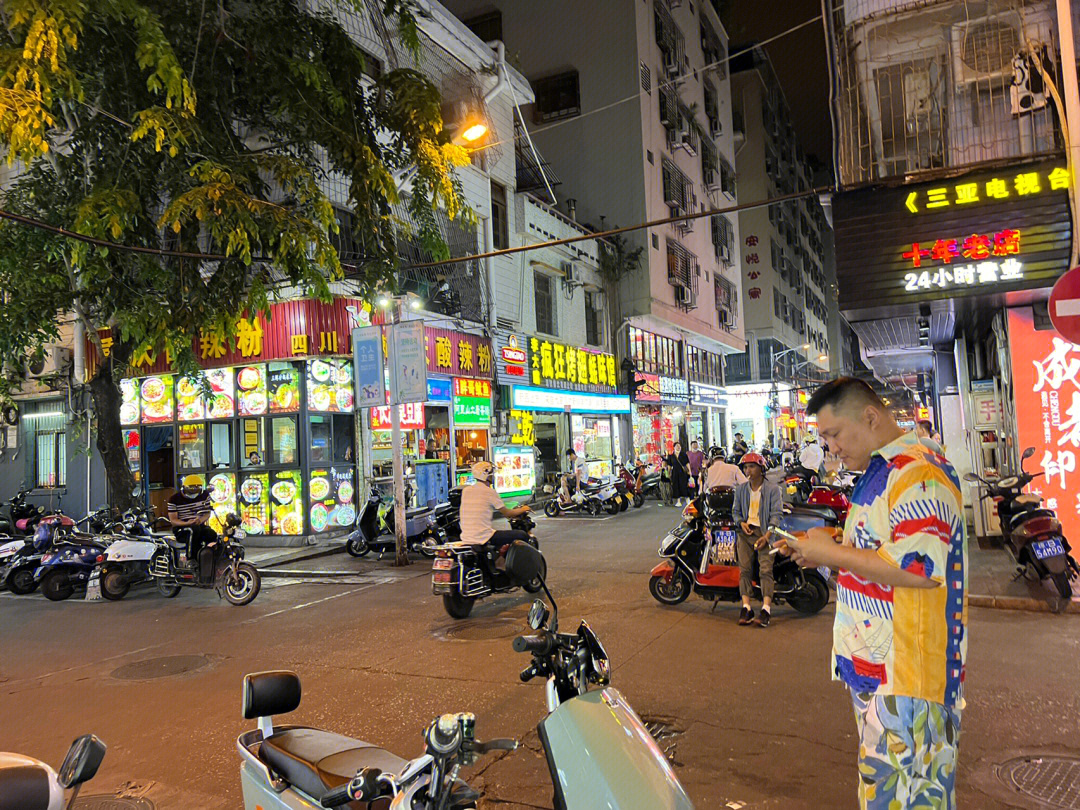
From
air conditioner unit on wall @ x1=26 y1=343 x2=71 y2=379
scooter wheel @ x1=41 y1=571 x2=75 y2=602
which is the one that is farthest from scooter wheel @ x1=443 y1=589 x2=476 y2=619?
air conditioner unit on wall @ x1=26 y1=343 x2=71 y2=379

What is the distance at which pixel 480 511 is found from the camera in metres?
8.57

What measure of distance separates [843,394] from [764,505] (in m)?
5.17

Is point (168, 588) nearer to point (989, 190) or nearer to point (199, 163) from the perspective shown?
point (199, 163)

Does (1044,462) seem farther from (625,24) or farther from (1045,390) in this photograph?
(625,24)

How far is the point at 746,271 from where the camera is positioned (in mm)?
46375

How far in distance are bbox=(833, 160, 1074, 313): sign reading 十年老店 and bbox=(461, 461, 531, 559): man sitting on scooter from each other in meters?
5.04

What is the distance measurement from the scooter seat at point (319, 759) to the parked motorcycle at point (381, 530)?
1039 cm

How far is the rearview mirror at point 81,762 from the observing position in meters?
2.11

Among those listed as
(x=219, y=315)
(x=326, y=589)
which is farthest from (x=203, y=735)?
(x=219, y=315)

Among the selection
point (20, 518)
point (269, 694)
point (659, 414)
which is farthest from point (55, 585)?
point (659, 414)

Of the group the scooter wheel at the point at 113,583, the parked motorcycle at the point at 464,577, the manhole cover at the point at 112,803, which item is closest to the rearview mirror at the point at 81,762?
the manhole cover at the point at 112,803

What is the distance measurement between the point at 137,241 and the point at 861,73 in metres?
10.7

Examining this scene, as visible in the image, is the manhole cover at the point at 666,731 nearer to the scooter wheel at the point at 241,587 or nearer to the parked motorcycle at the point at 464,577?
the parked motorcycle at the point at 464,577

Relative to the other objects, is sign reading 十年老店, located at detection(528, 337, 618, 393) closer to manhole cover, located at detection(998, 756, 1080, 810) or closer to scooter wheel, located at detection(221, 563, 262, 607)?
scooter wheel, located at detection(221, 563, 262, 607)
